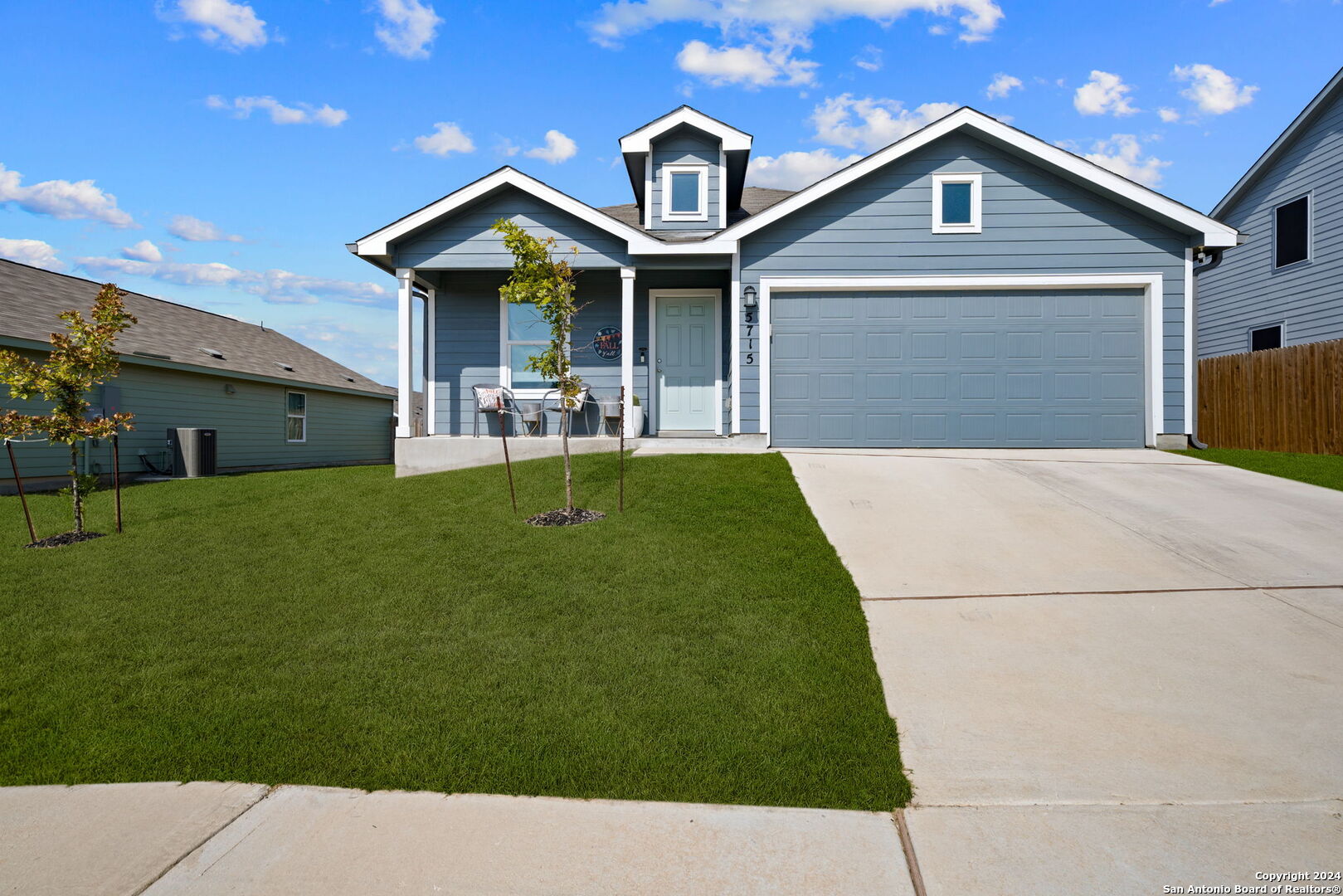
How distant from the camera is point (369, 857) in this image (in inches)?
97.4

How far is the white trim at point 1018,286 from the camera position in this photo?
10828 mm

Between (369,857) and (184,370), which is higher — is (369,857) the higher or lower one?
the lower one

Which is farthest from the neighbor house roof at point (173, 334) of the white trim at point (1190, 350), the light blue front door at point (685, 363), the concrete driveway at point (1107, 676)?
the white trim at point (1190, 350)

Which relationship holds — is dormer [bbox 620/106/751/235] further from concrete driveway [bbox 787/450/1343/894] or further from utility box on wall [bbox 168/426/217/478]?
utility box on wall [bbox 168/426/217/478]

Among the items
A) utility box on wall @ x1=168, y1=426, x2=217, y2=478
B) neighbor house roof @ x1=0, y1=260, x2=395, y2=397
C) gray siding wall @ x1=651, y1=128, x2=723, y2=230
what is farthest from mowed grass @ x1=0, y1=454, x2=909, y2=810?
neighbor house roof @ x1=0, y1=260, x2=395, y2=397

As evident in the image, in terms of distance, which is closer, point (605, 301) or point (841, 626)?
point (841, 626)

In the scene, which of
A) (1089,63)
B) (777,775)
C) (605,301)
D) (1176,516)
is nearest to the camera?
(777,775)

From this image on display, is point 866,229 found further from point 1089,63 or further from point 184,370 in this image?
point 184,370

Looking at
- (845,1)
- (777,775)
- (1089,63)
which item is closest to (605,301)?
(845,1)

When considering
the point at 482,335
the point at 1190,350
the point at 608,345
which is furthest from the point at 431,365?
the point at 1190,350

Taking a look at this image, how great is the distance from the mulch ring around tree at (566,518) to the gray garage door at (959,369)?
4543mm

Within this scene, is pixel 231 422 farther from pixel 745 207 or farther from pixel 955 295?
pixel 955 295

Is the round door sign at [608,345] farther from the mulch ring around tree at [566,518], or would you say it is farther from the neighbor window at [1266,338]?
the neighbor window at [1266,338]

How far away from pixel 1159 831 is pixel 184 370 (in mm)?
18547
